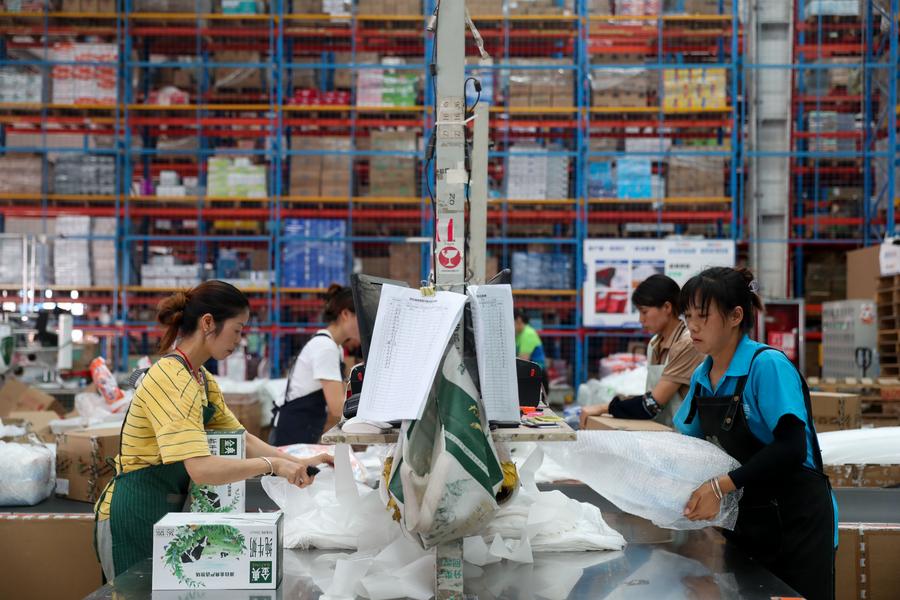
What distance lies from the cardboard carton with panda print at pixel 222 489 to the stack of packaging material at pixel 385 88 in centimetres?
835

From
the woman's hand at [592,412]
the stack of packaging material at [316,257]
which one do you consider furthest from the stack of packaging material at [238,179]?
the woman's hand at [592,412]

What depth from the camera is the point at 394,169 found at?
1049 cm

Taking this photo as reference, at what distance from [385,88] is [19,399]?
5832mm

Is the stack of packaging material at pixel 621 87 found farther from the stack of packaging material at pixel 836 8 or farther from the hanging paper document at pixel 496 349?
the hanging paper document at pixel 496 349

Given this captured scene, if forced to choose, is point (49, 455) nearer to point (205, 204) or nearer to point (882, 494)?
point (882, 494)

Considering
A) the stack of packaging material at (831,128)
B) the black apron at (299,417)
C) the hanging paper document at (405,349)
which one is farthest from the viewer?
the stack of packaging material at (831,128)

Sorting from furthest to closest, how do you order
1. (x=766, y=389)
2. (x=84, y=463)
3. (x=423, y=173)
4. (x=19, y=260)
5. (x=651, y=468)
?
(x=423, y=173), (x=19, y=260), (x=84, y=463), (x=651, y=468), (x=766, y=389)

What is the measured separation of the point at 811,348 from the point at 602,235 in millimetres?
2828

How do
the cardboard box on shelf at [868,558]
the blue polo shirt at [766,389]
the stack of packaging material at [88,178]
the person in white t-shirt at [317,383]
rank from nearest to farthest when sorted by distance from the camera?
the blue polo shirt at [766,389], the cardboard box on shelf at [868,558], the person in white t-shirt at [317,383], the stack of packaging material at [88,178]

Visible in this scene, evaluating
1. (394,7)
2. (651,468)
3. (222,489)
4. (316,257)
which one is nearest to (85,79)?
(316,257)

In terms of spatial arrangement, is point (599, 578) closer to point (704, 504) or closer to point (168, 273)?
point (704, 504)

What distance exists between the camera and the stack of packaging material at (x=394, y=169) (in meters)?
10.5

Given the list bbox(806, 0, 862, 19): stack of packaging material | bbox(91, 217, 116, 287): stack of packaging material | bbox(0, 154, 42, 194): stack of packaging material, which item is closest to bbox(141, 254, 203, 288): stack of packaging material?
bbox(91, 217, 116, 287): stack of packaging material

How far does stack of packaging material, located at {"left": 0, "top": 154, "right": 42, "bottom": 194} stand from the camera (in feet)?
34.8
